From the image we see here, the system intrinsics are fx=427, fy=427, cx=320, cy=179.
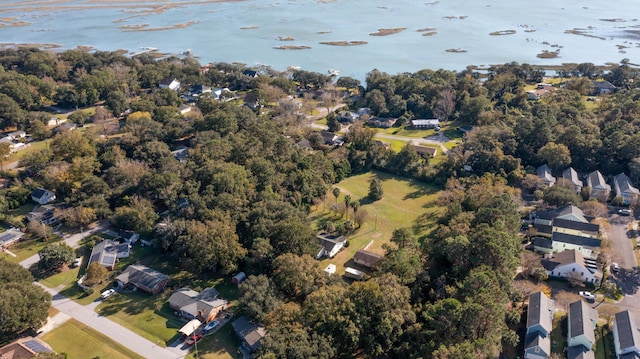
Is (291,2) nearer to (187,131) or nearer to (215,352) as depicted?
(187,131)

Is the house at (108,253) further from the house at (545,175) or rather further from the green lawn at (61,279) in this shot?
the house at (545,175)

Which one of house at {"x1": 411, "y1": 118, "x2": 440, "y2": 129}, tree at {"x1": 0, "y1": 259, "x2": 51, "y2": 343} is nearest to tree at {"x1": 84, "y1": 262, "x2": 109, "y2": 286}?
tree at {"x1": 0, "y1": 259, "x2": 51, "y2": 343}

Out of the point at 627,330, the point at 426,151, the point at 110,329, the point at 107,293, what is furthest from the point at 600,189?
the point at 107,293

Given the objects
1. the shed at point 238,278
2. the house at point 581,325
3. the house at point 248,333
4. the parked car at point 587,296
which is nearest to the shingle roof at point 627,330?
the house at point 581,325

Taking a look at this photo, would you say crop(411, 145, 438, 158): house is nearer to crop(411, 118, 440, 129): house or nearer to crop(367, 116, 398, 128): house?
crop(411, 118, 440, 129): house

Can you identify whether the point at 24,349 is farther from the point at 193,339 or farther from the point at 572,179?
the point at 572,179

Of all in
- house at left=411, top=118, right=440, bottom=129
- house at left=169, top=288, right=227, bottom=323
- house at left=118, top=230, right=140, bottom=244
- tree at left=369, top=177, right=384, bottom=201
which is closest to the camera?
house at left=169, top=288, right=227, bottom=323

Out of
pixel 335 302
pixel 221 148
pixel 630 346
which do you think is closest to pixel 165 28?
pixel 221 148
